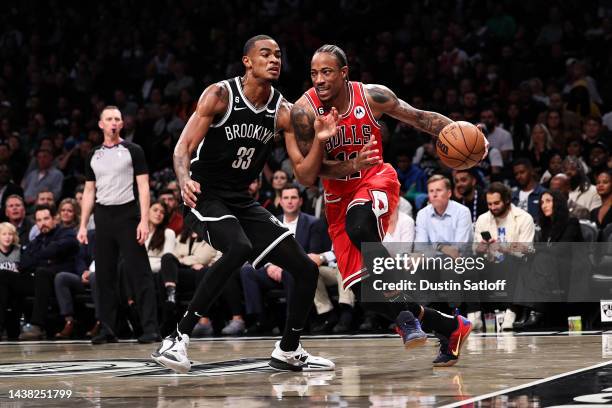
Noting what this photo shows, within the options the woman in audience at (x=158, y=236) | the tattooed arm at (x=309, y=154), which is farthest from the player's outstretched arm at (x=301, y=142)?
the woman in audience at (x=158, y=236)

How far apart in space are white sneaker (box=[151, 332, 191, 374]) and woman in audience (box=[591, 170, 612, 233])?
5.03 metres

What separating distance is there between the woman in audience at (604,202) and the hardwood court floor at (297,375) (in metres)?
1.79

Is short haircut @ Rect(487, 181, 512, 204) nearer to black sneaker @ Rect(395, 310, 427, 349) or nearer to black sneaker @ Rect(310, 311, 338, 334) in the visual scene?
black sneaker @ Rect(310, 311, 338, 334)

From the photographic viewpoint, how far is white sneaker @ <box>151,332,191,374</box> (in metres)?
5.43

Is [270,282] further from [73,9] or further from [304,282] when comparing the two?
[73,9]

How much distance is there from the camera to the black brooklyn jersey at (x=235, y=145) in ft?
19.0

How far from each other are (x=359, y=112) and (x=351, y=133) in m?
0.13

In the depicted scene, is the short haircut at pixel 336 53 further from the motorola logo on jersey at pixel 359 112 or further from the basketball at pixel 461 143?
the basketball at pixel 461 143

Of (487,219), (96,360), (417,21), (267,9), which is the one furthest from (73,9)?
(96,360)

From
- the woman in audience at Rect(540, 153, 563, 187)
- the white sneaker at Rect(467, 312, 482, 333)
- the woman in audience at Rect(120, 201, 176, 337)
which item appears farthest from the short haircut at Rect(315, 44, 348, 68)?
the woman in audience at Rect(540, 153, 563, 187)

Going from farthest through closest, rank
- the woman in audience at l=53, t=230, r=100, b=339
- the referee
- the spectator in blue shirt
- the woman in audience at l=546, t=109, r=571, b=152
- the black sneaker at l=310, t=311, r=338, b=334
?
the woman in audience at l=546, t=109, r=571, b=152 < the woman in audience at l=53, t=230, r=100, b=339 < the black sneaker at l=310, t=311, r=338, b=334 < the spectator in blue shirt < the referee

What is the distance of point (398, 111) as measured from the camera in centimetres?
596

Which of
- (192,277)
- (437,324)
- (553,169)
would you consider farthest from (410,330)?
(553,169)

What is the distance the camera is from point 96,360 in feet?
22.9
